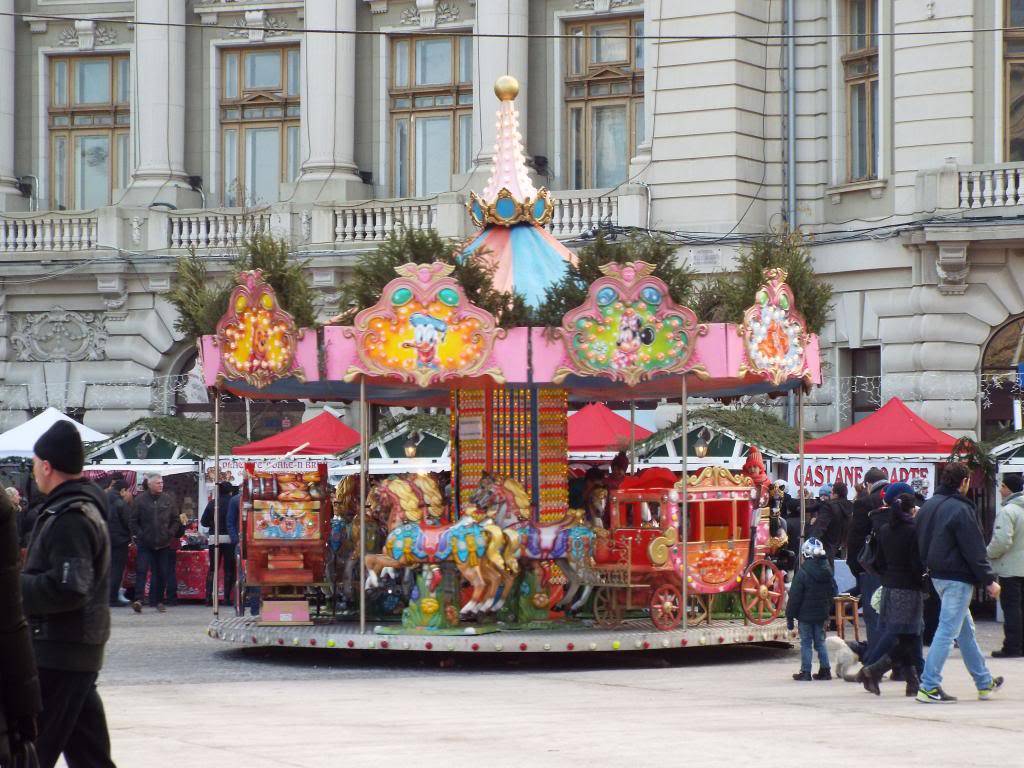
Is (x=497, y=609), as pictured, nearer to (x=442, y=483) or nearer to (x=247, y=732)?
(x=442, y=483)

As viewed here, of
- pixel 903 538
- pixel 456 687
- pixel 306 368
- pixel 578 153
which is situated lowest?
pixel 456 687

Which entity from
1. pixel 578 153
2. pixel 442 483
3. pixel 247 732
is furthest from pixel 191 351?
pixel 247 732

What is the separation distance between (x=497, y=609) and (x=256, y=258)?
13.6 ft

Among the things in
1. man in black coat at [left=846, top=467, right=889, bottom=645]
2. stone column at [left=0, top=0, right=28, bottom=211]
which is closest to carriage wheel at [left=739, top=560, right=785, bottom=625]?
man in black coat at [left=846, top=467, right=889, bottom=645]

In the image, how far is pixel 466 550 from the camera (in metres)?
18.0

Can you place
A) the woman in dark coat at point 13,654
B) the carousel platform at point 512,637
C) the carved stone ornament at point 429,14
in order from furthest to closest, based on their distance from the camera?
the carved stone ornament at point 429,14, the carousel platform at point 512,637, the woman in dark coat at point 13,654

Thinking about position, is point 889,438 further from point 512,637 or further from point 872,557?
point 872,557

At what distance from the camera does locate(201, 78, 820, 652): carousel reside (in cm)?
1788

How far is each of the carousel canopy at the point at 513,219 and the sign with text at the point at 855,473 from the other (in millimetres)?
4623

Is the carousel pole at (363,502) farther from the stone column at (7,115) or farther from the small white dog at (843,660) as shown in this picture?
the stone column at (7,115)

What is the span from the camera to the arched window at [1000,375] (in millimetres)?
28578

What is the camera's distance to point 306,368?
18.5 m

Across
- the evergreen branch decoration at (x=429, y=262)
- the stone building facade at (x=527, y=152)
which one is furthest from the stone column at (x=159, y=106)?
the evergreen branch decoration at (x=429, y=262)

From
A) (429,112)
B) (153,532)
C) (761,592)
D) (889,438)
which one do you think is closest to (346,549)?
(761,592)
